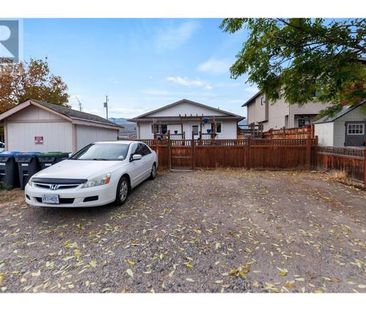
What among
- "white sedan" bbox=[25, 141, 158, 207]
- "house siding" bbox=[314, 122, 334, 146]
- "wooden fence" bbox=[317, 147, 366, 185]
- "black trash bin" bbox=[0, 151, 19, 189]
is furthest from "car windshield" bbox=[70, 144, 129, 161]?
"house siding" bbox=[314, 122, 334, 146]

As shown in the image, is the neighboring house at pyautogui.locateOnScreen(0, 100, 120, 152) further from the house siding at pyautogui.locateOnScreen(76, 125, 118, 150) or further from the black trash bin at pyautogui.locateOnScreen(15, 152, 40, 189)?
the black trash bin at pyautogui.locateOnScreen(15, 152, 40, 189)

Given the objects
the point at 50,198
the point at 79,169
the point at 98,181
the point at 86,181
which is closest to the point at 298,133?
the point at 98,181

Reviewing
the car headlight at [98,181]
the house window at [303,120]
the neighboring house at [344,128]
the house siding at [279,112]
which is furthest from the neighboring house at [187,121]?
the car headlight at [98,181]

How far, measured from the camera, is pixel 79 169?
456cm

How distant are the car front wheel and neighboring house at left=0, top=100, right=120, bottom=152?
16.3ft

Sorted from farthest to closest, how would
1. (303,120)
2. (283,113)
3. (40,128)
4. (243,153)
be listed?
(283,113) < (303,120) < (243,153) < (40,128)

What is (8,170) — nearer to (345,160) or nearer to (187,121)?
(345,160)

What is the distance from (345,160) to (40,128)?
1213 centimetres

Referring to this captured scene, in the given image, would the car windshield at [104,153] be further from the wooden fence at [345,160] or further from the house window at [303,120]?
the house window at [303,120]

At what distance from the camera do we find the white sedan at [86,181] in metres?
4.04

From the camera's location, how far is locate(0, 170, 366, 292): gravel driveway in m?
2.54

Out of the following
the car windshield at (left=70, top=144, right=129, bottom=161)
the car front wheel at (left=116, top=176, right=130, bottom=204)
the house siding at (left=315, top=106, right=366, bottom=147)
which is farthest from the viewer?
the house siding at (left=315, top=106, right=366, bottom=147)

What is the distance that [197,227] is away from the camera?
12.9ft
